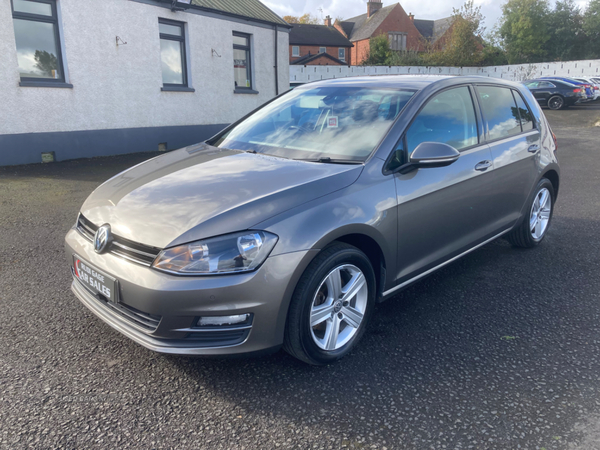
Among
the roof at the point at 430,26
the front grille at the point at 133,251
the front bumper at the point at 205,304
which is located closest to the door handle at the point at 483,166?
the front bumper at the point at 205,304

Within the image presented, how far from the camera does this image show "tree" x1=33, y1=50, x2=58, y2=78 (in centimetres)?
1020

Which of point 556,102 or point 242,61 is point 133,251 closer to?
point 242,61

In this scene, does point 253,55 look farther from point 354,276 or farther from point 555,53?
point 555,53

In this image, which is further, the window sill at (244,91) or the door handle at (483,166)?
the window sill at (244,91)

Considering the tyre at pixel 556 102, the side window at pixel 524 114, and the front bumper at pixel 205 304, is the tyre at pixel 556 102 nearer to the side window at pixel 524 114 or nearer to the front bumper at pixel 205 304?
the side window at pixel 524 114

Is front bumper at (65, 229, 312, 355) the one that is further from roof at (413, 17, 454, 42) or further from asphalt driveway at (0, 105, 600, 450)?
roof at (413, 17, 454, 42)

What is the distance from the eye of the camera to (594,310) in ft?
11.9

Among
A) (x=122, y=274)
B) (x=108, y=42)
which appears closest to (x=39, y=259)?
(x=122, y=274)

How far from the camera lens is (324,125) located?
359cm

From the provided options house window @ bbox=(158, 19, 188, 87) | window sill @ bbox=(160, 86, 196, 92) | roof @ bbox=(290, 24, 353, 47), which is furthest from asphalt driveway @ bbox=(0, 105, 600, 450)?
roof @ bbox=(290, 24, 353, 47)

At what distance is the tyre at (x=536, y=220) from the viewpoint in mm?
4777

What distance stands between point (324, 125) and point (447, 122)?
3.08ft

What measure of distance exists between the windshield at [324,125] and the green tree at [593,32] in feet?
227

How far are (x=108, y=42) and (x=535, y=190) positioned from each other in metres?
9.96
